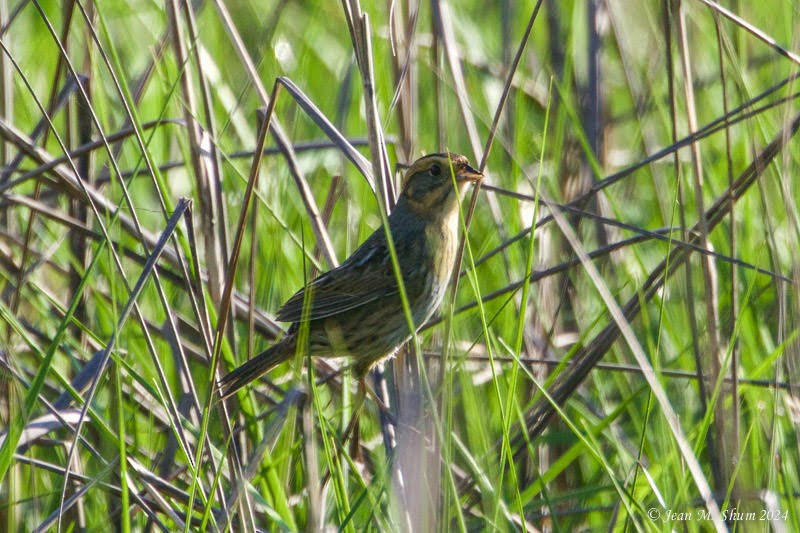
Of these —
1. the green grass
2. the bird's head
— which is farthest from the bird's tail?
the bird's head

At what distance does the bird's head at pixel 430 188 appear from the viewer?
3088 mm

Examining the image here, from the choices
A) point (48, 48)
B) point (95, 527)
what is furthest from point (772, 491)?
point (48, 48)

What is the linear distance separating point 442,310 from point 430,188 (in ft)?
1.48

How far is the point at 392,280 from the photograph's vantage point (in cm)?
323

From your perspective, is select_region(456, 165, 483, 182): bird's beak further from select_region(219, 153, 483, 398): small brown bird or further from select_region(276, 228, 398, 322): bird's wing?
select_region(276, 228, 398, 322): bird's wing

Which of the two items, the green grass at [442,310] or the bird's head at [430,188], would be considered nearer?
the green grass at [442,310]

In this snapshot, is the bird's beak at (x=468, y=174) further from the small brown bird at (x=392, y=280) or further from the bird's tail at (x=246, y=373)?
the bird's tail at (x=246, y=373)

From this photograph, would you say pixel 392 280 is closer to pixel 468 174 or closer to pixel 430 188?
pixel 430 188

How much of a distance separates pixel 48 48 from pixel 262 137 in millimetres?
3170

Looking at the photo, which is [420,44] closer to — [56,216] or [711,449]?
[56,216]

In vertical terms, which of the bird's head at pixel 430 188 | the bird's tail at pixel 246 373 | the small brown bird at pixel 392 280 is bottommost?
the bird's tail at pixel 246 373

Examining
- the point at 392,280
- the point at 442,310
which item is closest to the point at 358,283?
the point at 392,280

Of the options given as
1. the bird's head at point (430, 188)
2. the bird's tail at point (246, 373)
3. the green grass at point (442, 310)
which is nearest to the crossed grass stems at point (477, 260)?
the green grass at point (442, 310)

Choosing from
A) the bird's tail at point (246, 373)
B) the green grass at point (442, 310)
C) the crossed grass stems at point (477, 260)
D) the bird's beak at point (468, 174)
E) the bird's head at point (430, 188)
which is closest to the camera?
the green grass at point (442, 310)
